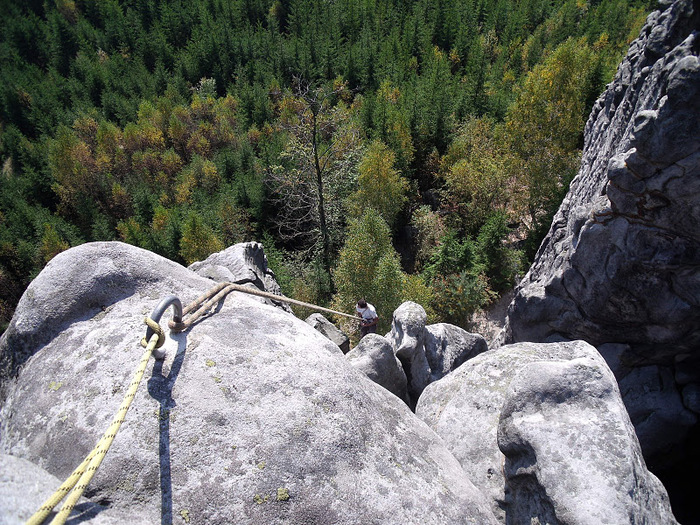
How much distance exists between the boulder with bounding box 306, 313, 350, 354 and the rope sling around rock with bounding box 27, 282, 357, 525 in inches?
383

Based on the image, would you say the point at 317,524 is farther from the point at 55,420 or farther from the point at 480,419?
the point at 480,419

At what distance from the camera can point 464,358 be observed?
1032 centimetres

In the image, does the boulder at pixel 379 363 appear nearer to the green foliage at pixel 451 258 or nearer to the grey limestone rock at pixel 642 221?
the grey limestone rock at pixel 642 221

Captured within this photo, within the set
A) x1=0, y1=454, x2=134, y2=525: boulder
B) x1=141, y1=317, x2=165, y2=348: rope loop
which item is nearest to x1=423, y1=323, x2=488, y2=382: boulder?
x1=141, y1=317, x2=165, y2=348: rope loop

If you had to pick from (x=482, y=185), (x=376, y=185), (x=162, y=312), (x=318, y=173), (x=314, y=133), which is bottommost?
(x=376, y=185)

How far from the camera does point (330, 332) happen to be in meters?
14.8

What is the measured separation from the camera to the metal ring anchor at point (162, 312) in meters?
3.17

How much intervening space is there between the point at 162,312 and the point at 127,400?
2.39 feet

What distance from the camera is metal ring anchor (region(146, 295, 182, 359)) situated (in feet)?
10.4

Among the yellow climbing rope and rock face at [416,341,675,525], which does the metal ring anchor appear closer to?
the yellow climbing rope

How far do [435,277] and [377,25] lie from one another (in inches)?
2244

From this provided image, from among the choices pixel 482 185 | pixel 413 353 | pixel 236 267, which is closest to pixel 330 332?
pixel 413 353

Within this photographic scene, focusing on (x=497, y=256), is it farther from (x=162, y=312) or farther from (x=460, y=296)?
(x=162, y=312)

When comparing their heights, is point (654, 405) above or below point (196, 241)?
above
